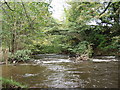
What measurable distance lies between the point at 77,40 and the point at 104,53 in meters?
2.95

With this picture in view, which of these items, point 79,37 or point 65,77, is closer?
point 65,77

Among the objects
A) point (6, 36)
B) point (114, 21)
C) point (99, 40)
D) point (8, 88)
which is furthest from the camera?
point (99, 40)

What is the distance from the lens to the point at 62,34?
11.1 meters

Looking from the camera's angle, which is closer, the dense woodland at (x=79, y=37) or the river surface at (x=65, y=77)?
the river surface at (x=65, y=77)

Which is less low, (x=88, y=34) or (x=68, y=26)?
(x=68, y=26)

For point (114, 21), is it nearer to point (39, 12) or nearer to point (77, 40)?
point (77, 40)

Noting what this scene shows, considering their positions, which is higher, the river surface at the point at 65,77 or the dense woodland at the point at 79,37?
the dense woodland at the point at 79,37

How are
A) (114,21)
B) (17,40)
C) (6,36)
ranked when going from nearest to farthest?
(6,36) < (17,40) < (114,21)

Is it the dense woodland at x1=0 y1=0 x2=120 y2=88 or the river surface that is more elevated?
the dense woodland at x1=0 y1=0 x2=120 y2=88

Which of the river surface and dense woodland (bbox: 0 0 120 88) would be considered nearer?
the river surface

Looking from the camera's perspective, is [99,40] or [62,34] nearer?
[99,40]

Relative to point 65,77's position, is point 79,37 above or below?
above

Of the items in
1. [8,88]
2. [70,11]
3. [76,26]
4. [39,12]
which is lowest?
[8,88]

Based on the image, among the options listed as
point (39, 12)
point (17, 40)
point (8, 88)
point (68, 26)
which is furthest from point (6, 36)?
point (68, 26)
